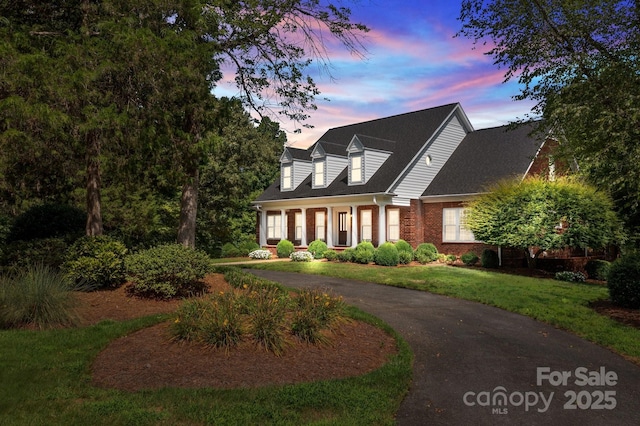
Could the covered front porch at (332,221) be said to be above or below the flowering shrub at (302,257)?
above

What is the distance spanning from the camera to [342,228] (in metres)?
29.8

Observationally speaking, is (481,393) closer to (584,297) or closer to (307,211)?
(584,297)

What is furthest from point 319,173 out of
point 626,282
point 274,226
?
point 626,282

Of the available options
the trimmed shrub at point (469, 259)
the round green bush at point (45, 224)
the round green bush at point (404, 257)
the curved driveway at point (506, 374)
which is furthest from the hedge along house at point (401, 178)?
the round green bush at point (45, 224)

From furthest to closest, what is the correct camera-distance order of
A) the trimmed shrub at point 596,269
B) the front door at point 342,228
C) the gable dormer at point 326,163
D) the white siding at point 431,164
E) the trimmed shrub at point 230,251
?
the trimmed shrub at point 230,251
the front door at point 342,228
the gable dormer at point 326,163
the white siding at point 431,164
the trimmed shrub at point 596,269

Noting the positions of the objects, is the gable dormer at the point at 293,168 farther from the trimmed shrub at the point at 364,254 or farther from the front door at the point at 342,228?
the trimmed shrub at the point at 364,254

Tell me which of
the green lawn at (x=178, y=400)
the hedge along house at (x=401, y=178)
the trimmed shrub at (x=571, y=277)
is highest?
the hedge along house at (x=401, y=178)

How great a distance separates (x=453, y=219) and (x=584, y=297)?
429 inches

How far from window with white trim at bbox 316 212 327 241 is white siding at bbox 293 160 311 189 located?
268 cm

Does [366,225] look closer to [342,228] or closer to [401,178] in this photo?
[342,228]

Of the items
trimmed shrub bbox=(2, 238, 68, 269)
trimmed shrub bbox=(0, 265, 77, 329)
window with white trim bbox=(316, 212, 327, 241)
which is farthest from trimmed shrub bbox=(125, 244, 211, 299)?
window with white trim bbox=(316, 212, 327, 241)

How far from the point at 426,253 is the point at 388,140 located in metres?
8.15

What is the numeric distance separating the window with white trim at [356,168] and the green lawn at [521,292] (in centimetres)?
672

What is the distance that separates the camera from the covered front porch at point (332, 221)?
1000 inches
